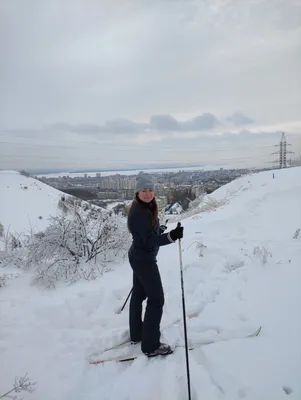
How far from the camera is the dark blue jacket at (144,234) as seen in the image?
106 inches

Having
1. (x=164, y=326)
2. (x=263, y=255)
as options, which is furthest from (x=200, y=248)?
(x=164, y=326)

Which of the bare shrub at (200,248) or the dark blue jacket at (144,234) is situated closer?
the dark blue jacket at (144,234)

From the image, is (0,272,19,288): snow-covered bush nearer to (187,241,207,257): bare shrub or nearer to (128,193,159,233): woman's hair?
(128,193,159,233): woman's hair

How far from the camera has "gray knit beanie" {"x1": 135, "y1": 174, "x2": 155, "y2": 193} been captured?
2.81 meters

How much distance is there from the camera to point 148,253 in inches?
112

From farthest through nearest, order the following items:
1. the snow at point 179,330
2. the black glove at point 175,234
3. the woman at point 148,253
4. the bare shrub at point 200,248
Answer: the bare shrub at point 200,248, the woman at point 148,253, the black glove at point 175,234, the snow at point 179,330

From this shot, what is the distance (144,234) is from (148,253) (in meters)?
0.26

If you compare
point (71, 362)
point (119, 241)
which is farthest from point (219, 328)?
point (119, 241)

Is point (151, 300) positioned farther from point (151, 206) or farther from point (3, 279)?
point (3, 279)

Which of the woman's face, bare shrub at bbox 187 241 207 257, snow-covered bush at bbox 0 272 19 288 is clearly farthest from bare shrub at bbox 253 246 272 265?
snow-covered bush at bbox 0 272 19 288

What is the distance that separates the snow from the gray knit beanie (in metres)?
1.85

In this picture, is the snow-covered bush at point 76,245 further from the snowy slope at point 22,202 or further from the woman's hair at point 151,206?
the snowy slope at point 22,202

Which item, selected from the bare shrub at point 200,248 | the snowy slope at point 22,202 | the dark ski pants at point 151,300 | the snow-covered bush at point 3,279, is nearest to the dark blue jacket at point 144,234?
the dark ski pants at point 151,300

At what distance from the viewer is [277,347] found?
2822 millimetres
